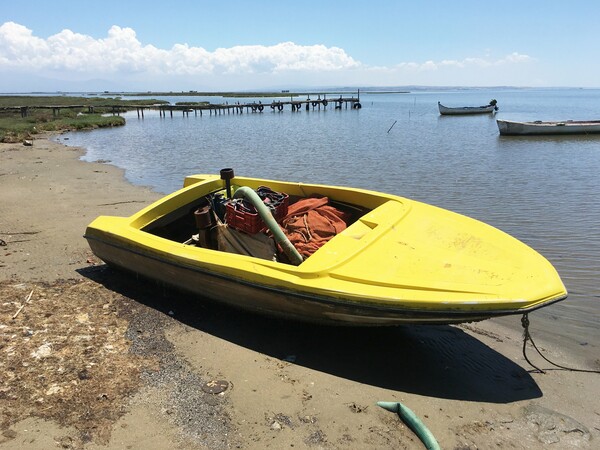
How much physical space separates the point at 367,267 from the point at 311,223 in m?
1.37

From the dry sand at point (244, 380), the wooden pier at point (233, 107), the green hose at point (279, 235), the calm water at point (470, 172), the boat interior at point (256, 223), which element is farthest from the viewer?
the wooden pier at point (233, 107)

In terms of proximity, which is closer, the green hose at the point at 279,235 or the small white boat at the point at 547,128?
the green hose at the point at 279,235

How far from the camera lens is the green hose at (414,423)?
2.95 metres

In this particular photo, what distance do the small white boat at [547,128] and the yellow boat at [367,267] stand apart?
79.7ft

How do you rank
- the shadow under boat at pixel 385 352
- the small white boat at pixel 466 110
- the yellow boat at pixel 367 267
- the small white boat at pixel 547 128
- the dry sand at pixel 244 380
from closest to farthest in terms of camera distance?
the dry sand at pixel 244 380, the yellow boat at pixel 367 267, the shadow under boat at pixel 385 352, the small white boat at pixel 547 128, the small white boat at pixel 466 110

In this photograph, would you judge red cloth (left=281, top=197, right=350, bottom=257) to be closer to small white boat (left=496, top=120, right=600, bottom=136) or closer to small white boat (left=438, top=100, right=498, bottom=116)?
small white boat (left=496, top=120, right=600, bottom=136)

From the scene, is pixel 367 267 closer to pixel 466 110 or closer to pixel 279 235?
pixel 279 235

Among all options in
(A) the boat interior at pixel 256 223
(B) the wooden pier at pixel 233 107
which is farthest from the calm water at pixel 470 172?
(B) the wooden pier at pixel 233 107

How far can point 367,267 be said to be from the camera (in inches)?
149

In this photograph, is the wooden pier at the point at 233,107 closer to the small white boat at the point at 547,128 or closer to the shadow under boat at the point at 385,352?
the small white boat at the point at 547,128

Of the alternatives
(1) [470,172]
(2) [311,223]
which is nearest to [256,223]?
(2) [311,223]

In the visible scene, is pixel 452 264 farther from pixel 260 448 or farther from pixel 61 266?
pixel 61 266

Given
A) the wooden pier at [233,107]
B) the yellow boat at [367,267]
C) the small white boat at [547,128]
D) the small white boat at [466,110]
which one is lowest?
the yellow boat at [367,267]

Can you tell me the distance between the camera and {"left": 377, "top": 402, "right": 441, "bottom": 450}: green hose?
295cm
